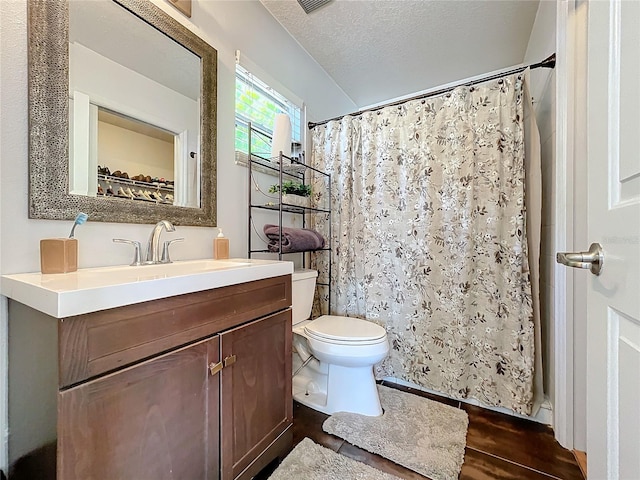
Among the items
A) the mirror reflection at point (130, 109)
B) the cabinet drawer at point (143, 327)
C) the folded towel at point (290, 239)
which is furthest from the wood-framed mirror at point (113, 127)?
the cabinet drawer at point (143, 327)

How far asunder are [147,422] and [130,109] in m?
1.15

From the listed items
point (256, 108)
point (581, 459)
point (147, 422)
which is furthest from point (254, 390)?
point (256, 108)

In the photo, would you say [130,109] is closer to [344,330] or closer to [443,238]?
[344,330]

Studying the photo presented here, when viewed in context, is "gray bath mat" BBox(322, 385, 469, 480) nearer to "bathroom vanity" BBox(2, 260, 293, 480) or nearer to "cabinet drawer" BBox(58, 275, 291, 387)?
"bathroom vanity" BBox(2, 260, 293, 480)

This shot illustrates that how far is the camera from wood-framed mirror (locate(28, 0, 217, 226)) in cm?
92

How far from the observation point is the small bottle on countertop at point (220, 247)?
1.45 m

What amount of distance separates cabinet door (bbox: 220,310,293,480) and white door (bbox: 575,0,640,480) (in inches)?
37.1

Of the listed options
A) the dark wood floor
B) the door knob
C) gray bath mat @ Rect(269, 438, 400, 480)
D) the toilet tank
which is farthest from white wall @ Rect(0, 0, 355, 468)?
the door knob

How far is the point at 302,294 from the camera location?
69.0 inches

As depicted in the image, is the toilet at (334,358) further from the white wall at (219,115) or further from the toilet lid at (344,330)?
the white wall at (219,115)

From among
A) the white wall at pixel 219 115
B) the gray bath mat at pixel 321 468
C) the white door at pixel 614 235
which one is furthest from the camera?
the gray bath mat at pixel 321 468

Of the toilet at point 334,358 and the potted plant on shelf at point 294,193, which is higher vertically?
the potted plant on shelf at point 294,193

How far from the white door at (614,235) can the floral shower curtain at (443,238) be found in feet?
3.31

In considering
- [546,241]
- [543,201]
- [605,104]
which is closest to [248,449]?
[605,104]
